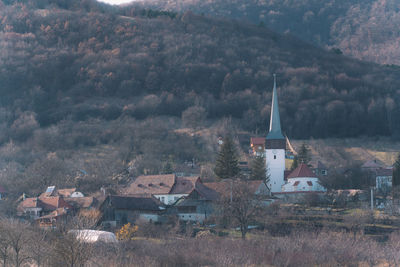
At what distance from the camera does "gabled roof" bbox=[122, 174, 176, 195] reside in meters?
66.4

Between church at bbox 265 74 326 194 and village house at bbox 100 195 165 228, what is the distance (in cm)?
1765

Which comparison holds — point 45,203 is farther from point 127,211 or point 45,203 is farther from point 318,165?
point 318,165

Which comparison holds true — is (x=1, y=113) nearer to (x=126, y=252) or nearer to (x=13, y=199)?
(x=13, y=199)

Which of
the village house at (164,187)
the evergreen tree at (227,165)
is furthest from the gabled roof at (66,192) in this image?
the evergreen tree at (227,165)

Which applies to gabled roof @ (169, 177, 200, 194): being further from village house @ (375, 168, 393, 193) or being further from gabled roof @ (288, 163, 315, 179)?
village house @ (375, 168, 393, 193)

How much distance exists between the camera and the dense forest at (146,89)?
3652 inches

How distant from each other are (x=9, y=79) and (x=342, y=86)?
69575mm

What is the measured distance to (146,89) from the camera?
441ft

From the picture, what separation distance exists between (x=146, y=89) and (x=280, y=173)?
62.6m

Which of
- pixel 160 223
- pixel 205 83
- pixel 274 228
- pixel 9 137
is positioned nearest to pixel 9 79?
pixel 9 137

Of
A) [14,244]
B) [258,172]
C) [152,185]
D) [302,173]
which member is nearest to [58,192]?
[152,185]

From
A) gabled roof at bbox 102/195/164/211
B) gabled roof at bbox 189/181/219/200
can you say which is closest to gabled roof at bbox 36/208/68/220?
gabled roof at bbox 102/195/164/211

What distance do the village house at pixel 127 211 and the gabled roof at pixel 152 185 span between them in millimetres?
6170

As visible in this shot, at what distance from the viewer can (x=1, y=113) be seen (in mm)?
115625
